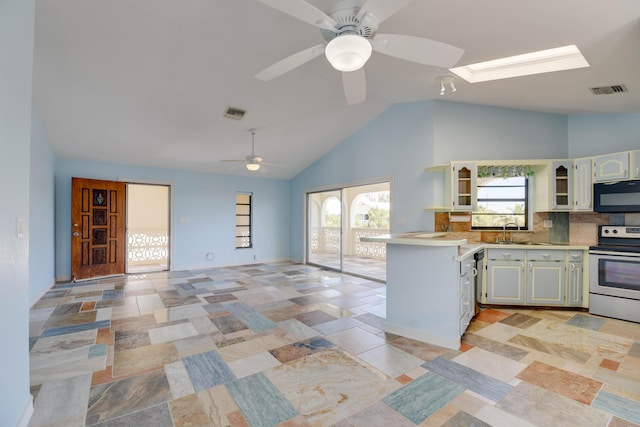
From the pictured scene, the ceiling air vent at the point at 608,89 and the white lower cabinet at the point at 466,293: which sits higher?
the ceiling air vent at the point at 608,89

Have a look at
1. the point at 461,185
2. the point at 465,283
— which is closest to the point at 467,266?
the point at 465,283

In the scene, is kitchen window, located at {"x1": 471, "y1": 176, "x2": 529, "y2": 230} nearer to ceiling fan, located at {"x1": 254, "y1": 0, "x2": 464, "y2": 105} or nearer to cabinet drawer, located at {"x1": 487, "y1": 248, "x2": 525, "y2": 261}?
cabinet drawer, located at {"x1": 487, "y1": 248, "x2": 525, "y2": 261}

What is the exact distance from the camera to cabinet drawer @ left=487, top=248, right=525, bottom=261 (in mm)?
3941

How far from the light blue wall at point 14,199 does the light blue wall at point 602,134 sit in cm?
616

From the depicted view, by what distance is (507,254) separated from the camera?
156 inches

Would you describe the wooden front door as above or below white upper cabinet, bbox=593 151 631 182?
below

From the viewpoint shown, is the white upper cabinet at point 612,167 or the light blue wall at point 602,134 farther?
the light blue wall at point 602,134

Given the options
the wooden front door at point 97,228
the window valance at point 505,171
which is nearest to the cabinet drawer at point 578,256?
the window valance at point 505,171

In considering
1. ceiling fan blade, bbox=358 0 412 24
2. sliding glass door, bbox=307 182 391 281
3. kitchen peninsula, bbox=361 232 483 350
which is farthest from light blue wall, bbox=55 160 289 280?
ceiling fan blade, bbox=358 0 412 24

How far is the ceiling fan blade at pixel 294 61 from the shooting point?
6.53ft

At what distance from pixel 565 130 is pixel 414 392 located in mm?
4625

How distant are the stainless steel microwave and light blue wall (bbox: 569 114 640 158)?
2.46 feet

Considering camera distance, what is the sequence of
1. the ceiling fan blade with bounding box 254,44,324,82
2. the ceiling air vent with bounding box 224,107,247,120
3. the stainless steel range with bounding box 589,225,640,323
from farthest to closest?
the ceiling air vent with bounding box 224,107,247,120
the stainless steel range with bounding box 589,225,640,323
the ceiling fan blade with bounding box 254,44,324,82

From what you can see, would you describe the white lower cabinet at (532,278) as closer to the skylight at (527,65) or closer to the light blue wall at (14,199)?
the skylight at (527,65)
